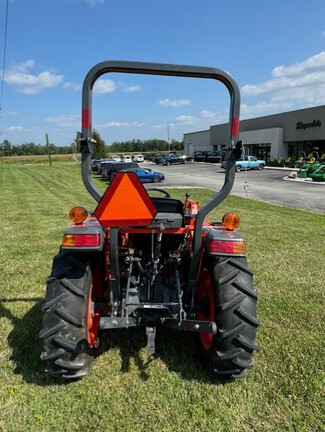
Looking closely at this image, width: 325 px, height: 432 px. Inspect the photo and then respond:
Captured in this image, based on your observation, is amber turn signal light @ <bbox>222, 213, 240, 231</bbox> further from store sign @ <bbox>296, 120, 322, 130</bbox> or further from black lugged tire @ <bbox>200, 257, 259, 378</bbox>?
store sign @ <bbox>296, 120, 322, 130</bbox>

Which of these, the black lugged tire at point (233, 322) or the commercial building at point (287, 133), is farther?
the commercial building at point (287, 133)

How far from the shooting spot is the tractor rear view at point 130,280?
7.32ft

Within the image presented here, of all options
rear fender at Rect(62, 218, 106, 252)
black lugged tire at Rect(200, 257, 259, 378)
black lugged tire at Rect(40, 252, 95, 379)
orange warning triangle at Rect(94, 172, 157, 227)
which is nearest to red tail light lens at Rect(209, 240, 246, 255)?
black lugged tire at Rect(200, 257, 259, 378)

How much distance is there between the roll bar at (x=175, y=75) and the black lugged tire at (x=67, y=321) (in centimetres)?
63

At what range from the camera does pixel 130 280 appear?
2.83 metres

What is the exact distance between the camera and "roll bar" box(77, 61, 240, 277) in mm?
2227

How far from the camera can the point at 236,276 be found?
2494 millimetres

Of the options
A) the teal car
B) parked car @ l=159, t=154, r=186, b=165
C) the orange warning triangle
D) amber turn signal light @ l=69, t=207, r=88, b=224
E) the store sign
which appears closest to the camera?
the orange warning triangle

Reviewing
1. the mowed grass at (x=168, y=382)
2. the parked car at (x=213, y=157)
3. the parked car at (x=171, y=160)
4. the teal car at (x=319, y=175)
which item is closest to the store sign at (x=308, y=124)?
the parked car at (x=213, y=157)

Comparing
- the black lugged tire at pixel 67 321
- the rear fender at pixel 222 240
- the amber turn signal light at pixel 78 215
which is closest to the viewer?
the black lugged tire at pixel 67 321

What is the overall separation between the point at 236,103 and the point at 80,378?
89.5 inches

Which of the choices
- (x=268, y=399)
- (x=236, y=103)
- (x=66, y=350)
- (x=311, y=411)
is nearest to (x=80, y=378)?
(x=66, y=350)

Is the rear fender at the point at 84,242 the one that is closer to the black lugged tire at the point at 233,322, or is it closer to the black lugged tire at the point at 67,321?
the black lugged tire at the point at 67,321

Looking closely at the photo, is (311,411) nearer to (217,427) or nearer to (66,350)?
(217,427)
